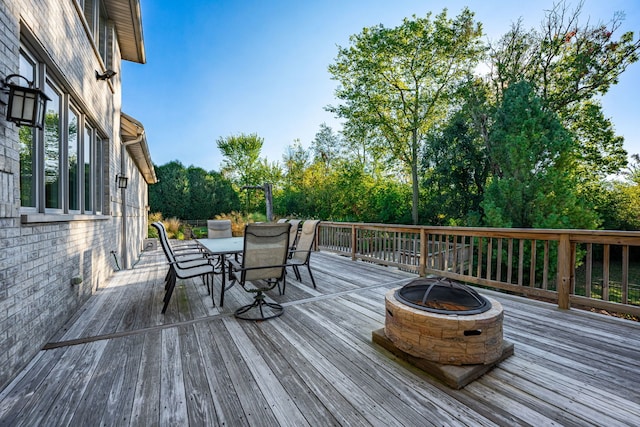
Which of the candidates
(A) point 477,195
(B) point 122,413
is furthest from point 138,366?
(A) point 477,195

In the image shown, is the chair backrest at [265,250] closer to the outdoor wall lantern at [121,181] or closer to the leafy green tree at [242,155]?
the outdoor wall lantern at [121,181]

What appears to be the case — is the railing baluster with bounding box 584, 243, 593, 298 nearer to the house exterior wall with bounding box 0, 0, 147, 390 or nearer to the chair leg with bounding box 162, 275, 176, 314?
the chair leg with bounding box 162, 275, 176, 314

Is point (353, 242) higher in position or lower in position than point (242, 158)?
lower

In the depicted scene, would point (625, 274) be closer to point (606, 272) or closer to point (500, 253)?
point (606, 272)

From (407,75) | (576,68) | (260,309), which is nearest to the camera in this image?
(260,309)

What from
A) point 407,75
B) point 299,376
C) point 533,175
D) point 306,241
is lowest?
point 299,376

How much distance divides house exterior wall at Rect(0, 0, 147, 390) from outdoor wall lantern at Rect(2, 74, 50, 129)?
56 mm

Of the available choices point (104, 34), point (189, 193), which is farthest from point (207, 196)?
point (104, 34)

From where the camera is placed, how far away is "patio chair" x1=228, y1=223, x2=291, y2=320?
122 inches

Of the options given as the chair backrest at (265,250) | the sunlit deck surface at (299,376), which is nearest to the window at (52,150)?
the sunlit deck surface at (299,376)

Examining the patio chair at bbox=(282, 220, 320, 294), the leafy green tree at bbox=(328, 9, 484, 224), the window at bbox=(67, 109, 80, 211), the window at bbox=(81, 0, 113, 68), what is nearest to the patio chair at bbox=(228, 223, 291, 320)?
the patio chair at bbox=(282, 220, 320, 294)

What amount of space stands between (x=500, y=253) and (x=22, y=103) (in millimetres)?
4903

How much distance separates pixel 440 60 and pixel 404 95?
226 centimetres

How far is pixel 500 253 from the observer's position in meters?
3.55
